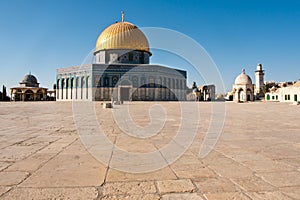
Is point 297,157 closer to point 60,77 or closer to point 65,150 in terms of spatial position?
point 65,150

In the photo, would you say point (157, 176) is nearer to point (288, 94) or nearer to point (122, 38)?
point (122, 38)

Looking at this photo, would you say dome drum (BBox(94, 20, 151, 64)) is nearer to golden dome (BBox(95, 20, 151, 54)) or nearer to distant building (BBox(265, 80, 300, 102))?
golden dome (BBox(95, 20, 151, 54))

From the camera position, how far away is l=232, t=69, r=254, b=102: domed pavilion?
42125 mm

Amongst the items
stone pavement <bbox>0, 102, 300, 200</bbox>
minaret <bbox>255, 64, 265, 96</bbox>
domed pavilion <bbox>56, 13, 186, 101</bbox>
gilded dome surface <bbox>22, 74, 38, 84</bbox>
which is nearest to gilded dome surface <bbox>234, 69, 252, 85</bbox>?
minaret <bbox>255, 64, 265, 96</bbox>

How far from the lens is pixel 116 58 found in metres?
33.8

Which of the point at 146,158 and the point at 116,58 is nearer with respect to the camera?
the point at 146,158

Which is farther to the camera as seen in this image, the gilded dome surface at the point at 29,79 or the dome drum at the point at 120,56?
the gilded dome surface at the point at 29,79

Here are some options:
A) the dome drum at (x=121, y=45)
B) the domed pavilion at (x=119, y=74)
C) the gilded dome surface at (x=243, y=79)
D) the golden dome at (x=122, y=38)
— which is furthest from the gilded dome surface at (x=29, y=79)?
the gilded dome surface at (x=243, y=79)

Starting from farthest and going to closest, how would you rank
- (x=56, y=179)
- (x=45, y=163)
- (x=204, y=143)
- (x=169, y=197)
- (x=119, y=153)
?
(x=204, y=143) < (x=119, y=153) < (x=45, y=163) < (x=56, y=179) < (x=169, y=197)

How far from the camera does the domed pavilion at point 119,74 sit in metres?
32.0

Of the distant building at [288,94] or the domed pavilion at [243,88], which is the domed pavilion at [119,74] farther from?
the distant building at [288,94]

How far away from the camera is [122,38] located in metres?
33.6

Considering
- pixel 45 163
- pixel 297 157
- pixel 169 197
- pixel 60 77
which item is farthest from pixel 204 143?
pixel 60 77

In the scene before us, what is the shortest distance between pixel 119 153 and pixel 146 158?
0.46 meters
